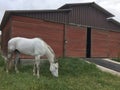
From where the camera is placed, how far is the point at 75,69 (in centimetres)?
1327

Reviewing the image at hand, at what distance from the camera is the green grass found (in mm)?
8852

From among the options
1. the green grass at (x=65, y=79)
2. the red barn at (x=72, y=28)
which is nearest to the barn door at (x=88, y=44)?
the red barn at (x=72, y=28)

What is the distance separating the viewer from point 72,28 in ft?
58.2

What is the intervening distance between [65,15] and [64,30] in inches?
38.8

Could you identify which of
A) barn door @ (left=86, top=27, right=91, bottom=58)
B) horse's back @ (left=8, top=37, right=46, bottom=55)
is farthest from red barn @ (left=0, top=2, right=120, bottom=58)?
horse's back @ (left=8, top=37, right=46, bottom=55)

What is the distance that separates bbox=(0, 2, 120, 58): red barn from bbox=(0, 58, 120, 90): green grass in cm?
232

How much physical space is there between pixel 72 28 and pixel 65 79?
7.24 m

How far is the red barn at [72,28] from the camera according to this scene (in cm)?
1512

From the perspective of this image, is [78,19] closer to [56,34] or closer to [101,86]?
[56,34]

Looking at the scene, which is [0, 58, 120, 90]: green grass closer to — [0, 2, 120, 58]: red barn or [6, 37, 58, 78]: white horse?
[6, 37, 58, 78]: white horse

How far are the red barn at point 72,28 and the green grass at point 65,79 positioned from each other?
2318mm

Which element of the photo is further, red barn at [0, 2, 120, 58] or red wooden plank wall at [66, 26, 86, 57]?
red wooden plank wall at [66, 26, 86, 57]

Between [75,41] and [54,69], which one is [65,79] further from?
[75,41]

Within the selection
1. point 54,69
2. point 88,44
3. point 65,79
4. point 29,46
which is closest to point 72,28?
point 88,44
